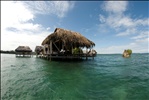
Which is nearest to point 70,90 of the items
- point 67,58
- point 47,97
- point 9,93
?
point 47,97

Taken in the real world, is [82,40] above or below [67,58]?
above

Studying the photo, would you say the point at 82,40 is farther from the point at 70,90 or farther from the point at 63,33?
the point at 70,90

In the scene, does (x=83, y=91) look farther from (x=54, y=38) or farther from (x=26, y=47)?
(x=26, y=47)

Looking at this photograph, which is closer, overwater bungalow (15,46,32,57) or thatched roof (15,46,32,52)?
overwater bungalow (15,46,32,57)

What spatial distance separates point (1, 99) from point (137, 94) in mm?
6090

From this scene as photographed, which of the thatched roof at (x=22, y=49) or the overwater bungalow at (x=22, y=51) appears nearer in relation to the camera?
the overwater bungalow at (x=22, y=51)

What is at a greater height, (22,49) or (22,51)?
(22,49)

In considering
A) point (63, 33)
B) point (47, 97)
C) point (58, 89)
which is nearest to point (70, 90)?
point (58, 89)

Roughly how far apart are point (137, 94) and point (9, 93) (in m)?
6.05

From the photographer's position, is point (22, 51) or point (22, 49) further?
point (22, 51)

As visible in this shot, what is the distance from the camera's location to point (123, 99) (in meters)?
5.34

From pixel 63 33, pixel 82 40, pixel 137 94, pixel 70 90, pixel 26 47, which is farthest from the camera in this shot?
pixel 26 47

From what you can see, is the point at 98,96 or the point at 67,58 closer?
the point at 98,96

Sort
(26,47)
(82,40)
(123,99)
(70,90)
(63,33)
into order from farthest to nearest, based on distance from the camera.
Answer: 1. (26,47)
2. (82,40)
3. (63,33)
4. (70,90)
5. (123,99)
